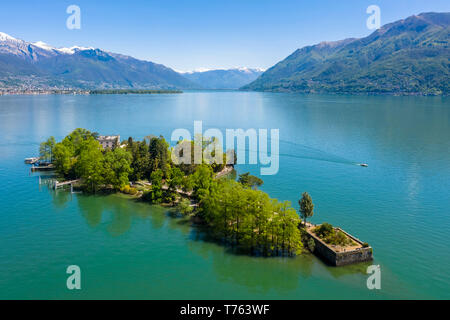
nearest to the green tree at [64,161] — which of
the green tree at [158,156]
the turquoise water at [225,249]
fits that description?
the turquoise water at [225,249]

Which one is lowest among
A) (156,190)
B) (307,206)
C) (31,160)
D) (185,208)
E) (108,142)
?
(185,208)

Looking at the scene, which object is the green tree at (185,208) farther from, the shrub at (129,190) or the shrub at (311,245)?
the shrub at (311,245)

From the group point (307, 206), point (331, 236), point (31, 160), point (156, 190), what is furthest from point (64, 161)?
point (331, 236)

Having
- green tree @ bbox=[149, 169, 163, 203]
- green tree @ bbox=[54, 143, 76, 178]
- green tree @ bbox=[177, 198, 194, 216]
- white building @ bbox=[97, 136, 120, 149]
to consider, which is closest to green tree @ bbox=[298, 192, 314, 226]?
green tree @ bbox=[177, 198, 194, 216]

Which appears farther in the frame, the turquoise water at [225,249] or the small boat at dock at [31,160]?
the small boat at dock at [31,160]

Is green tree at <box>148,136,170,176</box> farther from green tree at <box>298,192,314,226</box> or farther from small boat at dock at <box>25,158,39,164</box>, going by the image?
small boat at dock at <box>25,158,39,164</box>

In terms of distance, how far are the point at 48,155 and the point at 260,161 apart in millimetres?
49964

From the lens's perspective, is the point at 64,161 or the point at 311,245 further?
the point at 64,161

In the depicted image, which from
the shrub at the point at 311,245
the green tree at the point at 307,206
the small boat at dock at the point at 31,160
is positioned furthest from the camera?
the small boat at dock at the point at 31,160

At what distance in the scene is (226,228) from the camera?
127 feet

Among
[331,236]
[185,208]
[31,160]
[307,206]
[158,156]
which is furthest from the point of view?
[31,160]

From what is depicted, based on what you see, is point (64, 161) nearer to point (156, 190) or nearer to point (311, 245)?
point (156, 190)
